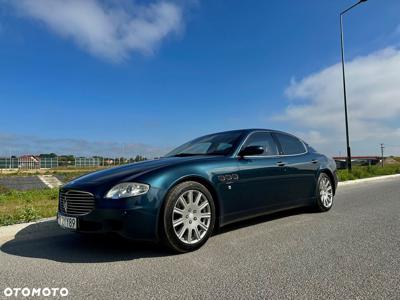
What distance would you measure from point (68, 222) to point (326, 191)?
4472 mm

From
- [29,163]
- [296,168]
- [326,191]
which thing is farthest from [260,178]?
[29,163]

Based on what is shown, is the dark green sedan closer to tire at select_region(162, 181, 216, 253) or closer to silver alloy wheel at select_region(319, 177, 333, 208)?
tire at select_region(162, 181, 216, 253)

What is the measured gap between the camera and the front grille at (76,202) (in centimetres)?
416

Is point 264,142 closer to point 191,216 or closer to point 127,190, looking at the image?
point 191,216

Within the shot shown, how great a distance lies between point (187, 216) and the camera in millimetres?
4363

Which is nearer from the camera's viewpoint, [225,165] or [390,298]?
[390,298]

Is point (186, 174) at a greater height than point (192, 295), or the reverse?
point (186, 174)

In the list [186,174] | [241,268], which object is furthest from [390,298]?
[186,174]

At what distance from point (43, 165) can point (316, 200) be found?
2502 inches

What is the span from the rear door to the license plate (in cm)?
293

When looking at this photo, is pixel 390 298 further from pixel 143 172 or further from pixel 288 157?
pixel 288 157

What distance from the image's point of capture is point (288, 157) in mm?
6059

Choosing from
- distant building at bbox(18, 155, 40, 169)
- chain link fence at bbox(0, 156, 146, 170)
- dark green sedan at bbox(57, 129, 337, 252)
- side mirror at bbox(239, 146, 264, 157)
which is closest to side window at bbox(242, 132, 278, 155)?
dark green sedan at bbox(57, 129, 337, 252)

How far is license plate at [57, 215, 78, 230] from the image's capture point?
4.23m
